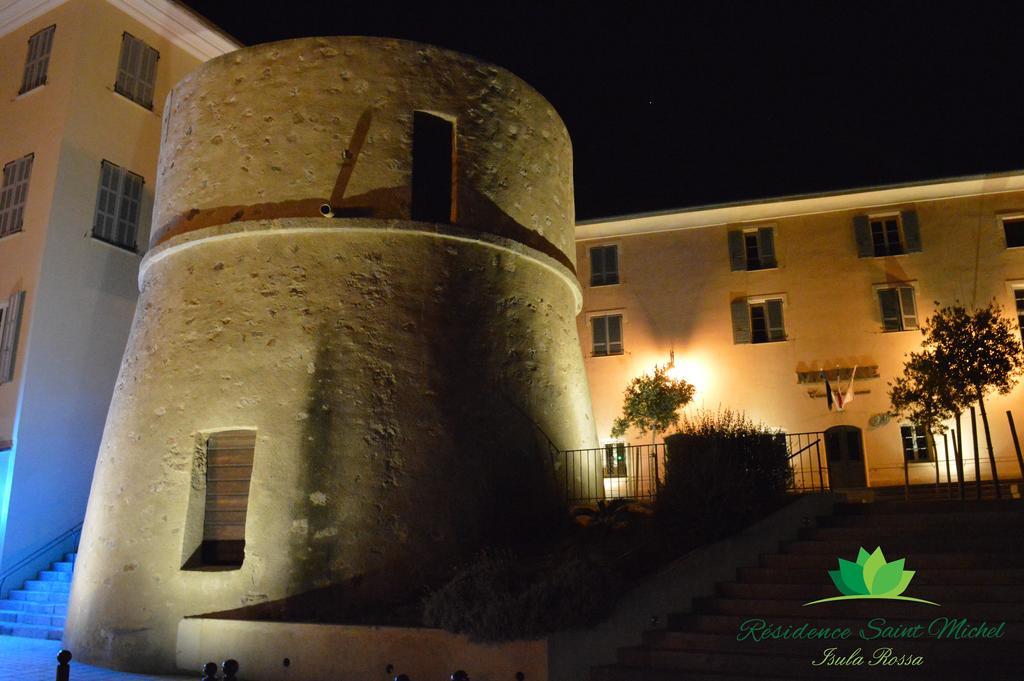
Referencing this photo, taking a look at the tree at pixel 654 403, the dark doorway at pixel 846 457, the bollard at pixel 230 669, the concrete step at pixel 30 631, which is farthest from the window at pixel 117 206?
the dark doorway at pixel 846 457

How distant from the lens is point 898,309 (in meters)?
21.6

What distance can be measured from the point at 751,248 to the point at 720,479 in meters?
15.2

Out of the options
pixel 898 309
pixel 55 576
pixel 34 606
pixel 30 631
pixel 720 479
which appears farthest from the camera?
pixel 898 309

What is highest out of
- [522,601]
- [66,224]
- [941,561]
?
[66,224]

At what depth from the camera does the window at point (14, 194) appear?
16.6 metres

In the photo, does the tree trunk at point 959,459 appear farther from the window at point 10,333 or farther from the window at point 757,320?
the window at point 10,333

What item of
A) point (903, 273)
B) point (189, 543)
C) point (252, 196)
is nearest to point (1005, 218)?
point (903, 273)

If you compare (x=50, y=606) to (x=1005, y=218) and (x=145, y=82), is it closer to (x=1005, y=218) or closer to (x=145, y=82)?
(x=145, y=82)

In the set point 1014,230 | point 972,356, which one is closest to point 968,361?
point 972,356

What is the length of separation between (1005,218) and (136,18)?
2136 cm

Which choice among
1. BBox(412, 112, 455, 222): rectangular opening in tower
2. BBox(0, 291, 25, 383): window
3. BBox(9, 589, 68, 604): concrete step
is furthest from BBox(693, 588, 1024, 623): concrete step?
BBox(0, 291, 25, 383): window

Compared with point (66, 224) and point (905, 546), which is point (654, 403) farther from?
point (66, 224)

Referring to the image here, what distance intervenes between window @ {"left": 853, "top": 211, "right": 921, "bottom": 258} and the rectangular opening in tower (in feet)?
46.4

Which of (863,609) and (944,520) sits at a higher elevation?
(944,520)
